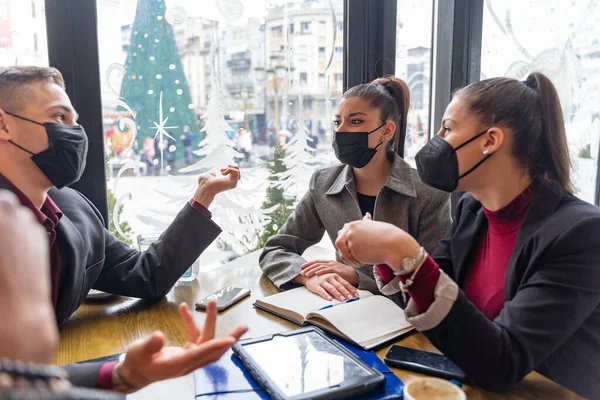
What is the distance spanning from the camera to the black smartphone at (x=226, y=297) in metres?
1.37

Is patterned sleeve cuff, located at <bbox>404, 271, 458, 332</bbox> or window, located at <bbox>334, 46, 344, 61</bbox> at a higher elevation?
window, located at <bbox>334, 46, 344, 61</bbox>

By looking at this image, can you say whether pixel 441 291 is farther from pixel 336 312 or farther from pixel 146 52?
pixel 146 52

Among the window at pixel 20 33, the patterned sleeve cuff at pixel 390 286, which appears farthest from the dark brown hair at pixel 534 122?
the window at pixel 20 33

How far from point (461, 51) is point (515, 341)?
1.54 meters

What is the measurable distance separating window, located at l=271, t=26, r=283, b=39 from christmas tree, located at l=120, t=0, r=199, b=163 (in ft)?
1.39

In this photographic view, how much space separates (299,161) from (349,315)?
1.04 m

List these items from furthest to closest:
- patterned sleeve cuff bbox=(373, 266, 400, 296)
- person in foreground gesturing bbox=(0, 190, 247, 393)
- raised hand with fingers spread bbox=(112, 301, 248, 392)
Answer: patterned sleeve cuff bbox=(373, 266, 400, 296) < raised hand with fingers spread bbox=(112, 301, 248, 392) < person in foreground gesturing bbox=(0, 190, 247, 393)

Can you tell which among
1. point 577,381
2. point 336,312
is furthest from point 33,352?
point 577,381

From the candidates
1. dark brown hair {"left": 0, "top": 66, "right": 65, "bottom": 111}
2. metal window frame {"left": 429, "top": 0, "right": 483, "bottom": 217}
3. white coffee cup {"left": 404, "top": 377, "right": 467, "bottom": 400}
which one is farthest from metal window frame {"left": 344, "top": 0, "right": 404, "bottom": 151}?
white coffee cup {"left": 404, "top": 377, "right": 467, "bottom": 400}

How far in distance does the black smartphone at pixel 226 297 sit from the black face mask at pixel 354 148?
609 mm

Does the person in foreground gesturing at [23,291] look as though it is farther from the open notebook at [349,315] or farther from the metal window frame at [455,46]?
the metal window frame at [455,46]

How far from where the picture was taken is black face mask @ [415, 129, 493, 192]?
127cm

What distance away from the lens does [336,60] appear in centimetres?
222

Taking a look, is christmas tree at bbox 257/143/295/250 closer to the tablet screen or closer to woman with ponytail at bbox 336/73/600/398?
woman with ponytail at bbox 336/73/600/398
